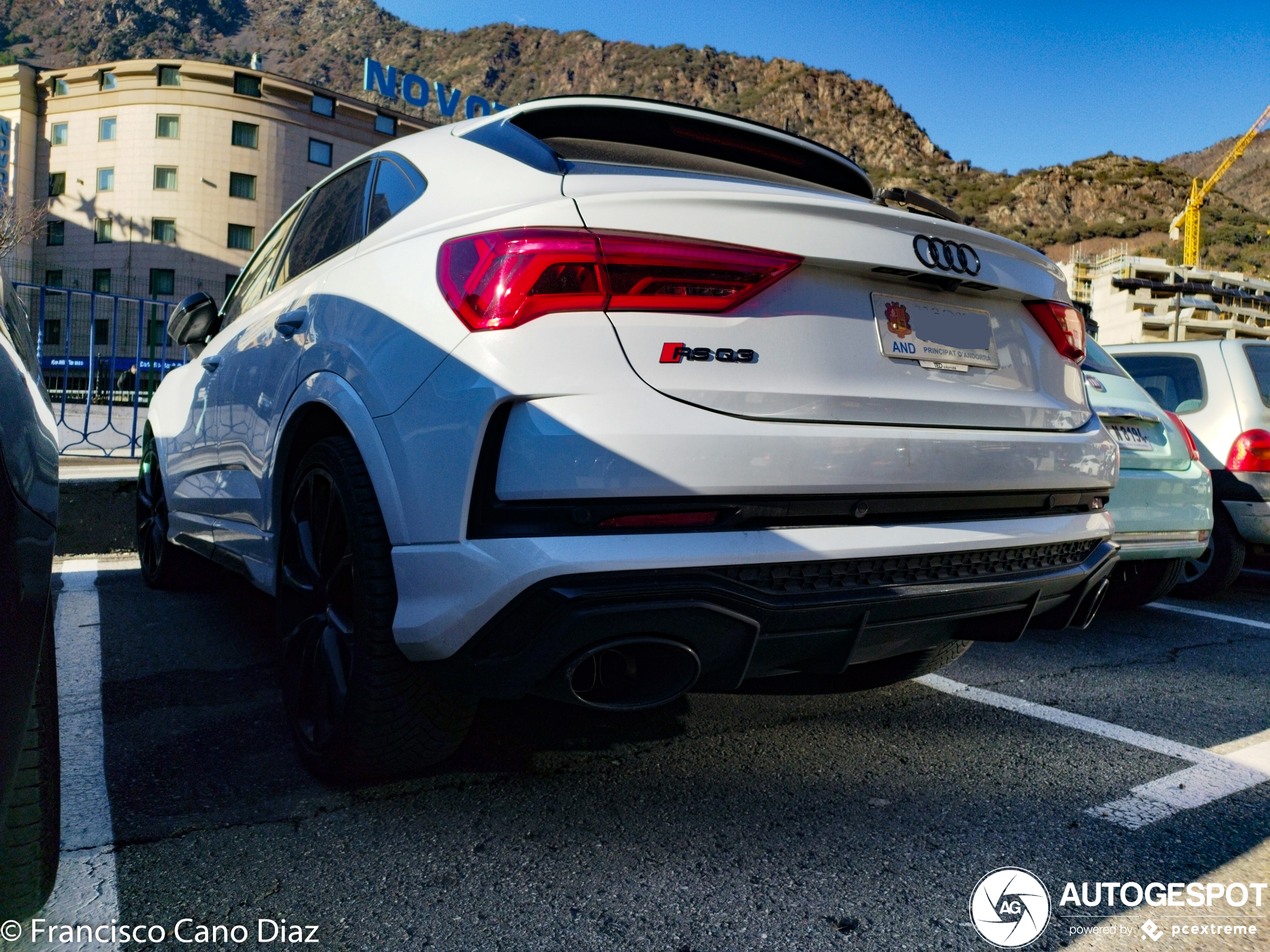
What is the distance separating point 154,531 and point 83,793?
2479 millimetres

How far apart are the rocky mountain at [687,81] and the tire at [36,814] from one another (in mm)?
96178

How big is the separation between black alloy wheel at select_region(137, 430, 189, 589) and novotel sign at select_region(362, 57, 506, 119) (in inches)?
2071

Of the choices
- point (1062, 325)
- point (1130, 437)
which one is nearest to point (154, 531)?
point (1062, 325)

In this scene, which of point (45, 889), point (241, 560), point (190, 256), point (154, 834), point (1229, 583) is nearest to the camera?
point (45, 889)

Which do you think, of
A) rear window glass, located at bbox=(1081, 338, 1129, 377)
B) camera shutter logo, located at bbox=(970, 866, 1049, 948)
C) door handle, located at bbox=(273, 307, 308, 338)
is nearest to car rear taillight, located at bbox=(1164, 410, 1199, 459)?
rear window glass, located at bbox=(1081, 338, 1129, 377)

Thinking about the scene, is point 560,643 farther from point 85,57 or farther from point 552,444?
point 85,57

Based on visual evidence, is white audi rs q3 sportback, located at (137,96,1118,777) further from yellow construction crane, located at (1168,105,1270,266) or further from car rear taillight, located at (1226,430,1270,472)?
yellow construction crane, located at (1168,105,1270,266)

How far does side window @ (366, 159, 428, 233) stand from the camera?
2240 mm

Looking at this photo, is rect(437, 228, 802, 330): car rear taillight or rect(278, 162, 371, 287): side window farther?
rect(278, 162, 371, 287): side window

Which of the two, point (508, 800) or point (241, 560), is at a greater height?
point (241, 560)

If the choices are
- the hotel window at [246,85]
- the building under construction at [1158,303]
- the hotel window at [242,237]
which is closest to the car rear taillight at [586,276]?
the building under construction at [1158,303]

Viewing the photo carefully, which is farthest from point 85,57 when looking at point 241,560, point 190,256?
point 241,560

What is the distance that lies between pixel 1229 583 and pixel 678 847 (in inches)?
185

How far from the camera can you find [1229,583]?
204 inches
